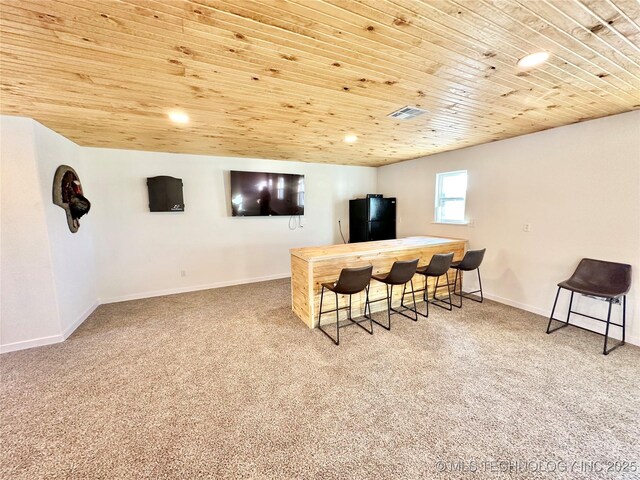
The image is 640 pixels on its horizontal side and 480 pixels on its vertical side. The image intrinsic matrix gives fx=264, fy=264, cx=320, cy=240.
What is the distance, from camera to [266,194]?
16.3ft

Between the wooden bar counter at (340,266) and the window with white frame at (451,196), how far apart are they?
83cm


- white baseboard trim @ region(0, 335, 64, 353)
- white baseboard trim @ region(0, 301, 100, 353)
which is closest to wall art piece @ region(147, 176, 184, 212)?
white baseboard trim @ region(0, 301, 100, 353)

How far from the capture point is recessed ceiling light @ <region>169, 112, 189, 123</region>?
2582 mm

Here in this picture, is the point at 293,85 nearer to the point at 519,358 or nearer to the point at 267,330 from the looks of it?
the point at 267,330

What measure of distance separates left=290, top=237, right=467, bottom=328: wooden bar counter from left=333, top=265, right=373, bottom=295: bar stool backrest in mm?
416

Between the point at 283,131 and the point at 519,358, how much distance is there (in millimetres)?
3475

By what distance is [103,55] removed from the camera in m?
1.55

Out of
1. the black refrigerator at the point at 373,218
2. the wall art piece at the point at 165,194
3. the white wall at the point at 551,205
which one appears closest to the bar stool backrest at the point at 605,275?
the white wall at the point at 551,205

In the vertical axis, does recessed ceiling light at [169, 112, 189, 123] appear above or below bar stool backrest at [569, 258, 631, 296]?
above

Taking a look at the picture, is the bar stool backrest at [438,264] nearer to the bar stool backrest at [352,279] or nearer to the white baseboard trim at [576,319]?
the bar stool backrest at [352,279]

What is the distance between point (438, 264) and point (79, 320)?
4.65 meters

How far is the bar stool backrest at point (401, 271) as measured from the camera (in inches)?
117

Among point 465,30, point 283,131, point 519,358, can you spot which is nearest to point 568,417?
point 519,358

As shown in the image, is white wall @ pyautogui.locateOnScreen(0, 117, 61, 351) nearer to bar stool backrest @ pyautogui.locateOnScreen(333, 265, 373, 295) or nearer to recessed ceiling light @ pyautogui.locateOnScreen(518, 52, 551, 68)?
bar stool backrest @ pyautogui.locateOnScreen(333, 265, 373, 295)
